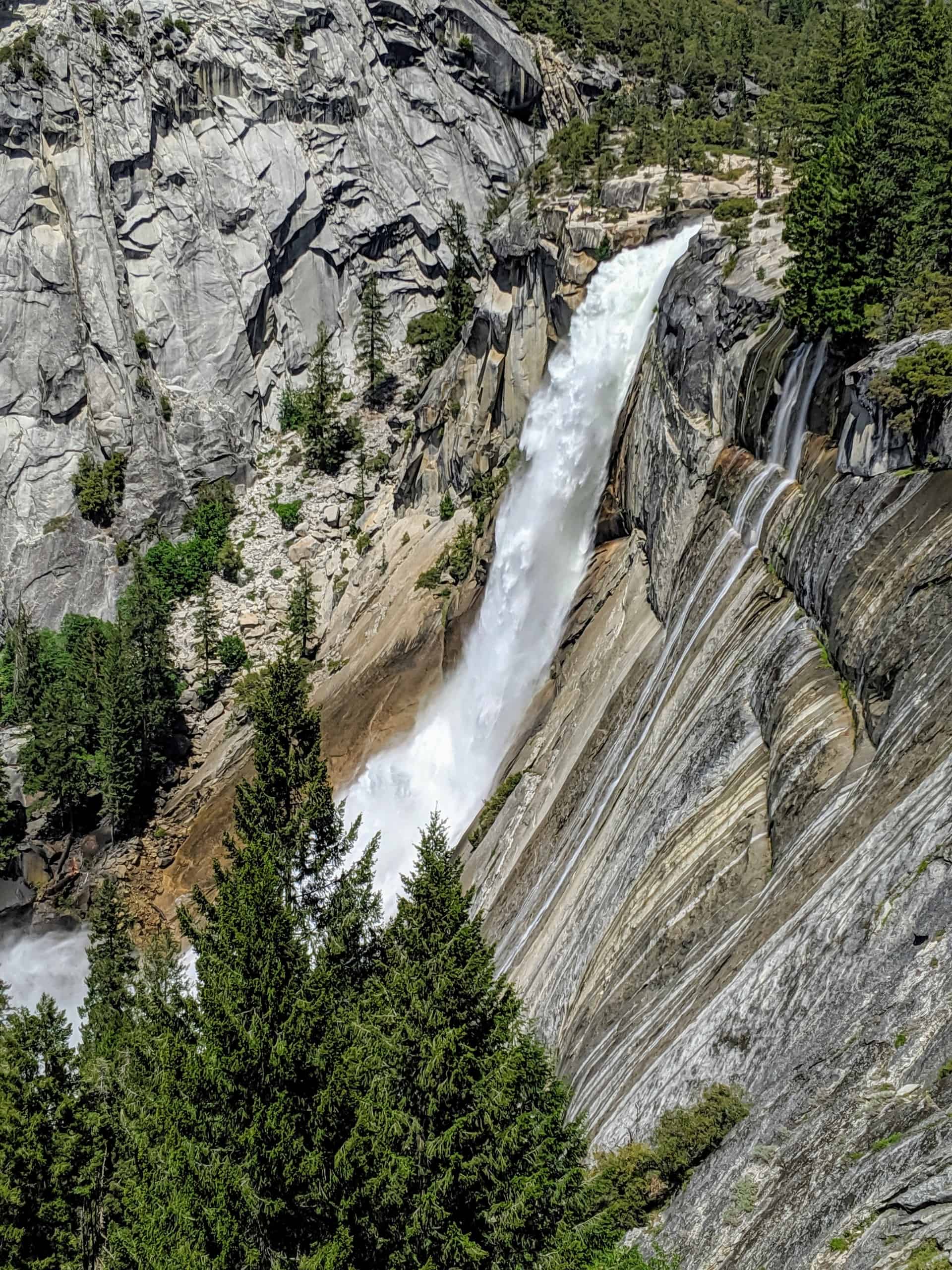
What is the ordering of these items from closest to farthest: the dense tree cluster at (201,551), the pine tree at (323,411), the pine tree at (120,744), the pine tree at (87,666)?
the pine tree at (120,744) < the pine tree at (87,666) < the dense tree cluster at (201,551) < the pine tree at (323,411)

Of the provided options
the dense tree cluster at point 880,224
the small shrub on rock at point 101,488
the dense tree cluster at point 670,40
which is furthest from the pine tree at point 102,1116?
the dense tree cluster at point 670,40

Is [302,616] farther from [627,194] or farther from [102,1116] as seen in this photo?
[102,1116]

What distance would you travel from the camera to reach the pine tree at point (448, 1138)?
17516mm

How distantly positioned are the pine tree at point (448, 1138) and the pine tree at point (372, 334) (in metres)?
71.1

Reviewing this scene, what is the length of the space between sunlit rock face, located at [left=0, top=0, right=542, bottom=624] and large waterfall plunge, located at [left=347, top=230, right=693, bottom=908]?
35.4 m

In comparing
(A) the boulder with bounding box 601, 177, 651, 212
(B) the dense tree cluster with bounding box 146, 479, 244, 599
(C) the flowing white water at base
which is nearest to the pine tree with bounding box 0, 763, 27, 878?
(C) the flowing white water at base

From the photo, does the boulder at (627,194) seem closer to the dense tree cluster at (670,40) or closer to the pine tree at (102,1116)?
the dense tree cluster at (670,40)

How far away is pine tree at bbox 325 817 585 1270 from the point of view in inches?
690

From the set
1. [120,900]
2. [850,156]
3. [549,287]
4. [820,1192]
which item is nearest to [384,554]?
[549,287]

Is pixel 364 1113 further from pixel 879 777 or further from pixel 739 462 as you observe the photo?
pixel 739 462

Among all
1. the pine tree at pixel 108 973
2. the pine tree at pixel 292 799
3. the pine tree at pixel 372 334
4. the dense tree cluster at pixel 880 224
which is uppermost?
the pine tree at pixel 372 334

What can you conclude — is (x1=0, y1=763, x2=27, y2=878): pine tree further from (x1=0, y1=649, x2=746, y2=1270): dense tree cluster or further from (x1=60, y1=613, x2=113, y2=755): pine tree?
(x1=0, y1=649, x2=746, y2=1270): dense tree cluster

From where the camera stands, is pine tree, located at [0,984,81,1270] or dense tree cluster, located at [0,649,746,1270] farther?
pine tree, located at [0,984,81,1270]

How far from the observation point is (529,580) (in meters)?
52.7
